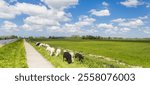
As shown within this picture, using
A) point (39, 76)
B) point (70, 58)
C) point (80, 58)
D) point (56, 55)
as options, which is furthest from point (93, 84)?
point (56, 55)

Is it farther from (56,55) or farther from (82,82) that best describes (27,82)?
(56,55)

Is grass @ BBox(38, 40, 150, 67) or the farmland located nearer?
the farmland

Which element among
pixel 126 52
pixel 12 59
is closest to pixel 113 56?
pixel 126 52

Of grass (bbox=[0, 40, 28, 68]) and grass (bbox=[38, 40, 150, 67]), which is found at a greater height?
grass (bbox=[0, 40, 28, 68])

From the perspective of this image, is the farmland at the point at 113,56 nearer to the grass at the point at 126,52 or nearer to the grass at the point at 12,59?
the grass at the point at 126,52

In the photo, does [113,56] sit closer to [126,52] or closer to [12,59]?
[126,52]

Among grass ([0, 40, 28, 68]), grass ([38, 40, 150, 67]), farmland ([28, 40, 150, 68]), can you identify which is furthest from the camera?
grass ([38, 40, 150, 67])

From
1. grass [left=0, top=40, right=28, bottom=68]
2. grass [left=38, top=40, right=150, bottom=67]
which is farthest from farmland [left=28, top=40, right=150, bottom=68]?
grass [left=0, top=40, right=28, bottom=68]

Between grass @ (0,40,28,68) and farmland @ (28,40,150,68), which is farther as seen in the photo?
farmland @ (28,40,150,68)

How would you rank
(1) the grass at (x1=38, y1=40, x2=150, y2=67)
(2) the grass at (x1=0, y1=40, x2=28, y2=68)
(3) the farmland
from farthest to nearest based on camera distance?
1. (1) the grass at (x1=38, y1=40, x2=150, y2=67)
2. (3) the farmland
3. (2) the grass at (x1=0, y1=40, x2=28, y2=68)

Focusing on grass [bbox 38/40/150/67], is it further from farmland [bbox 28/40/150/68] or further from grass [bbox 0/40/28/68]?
grass [bbox 0/40/28/68]

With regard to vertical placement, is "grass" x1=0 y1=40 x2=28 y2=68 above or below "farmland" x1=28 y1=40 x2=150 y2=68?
above

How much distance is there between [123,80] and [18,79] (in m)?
6.37

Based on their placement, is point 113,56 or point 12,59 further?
point 113,56
